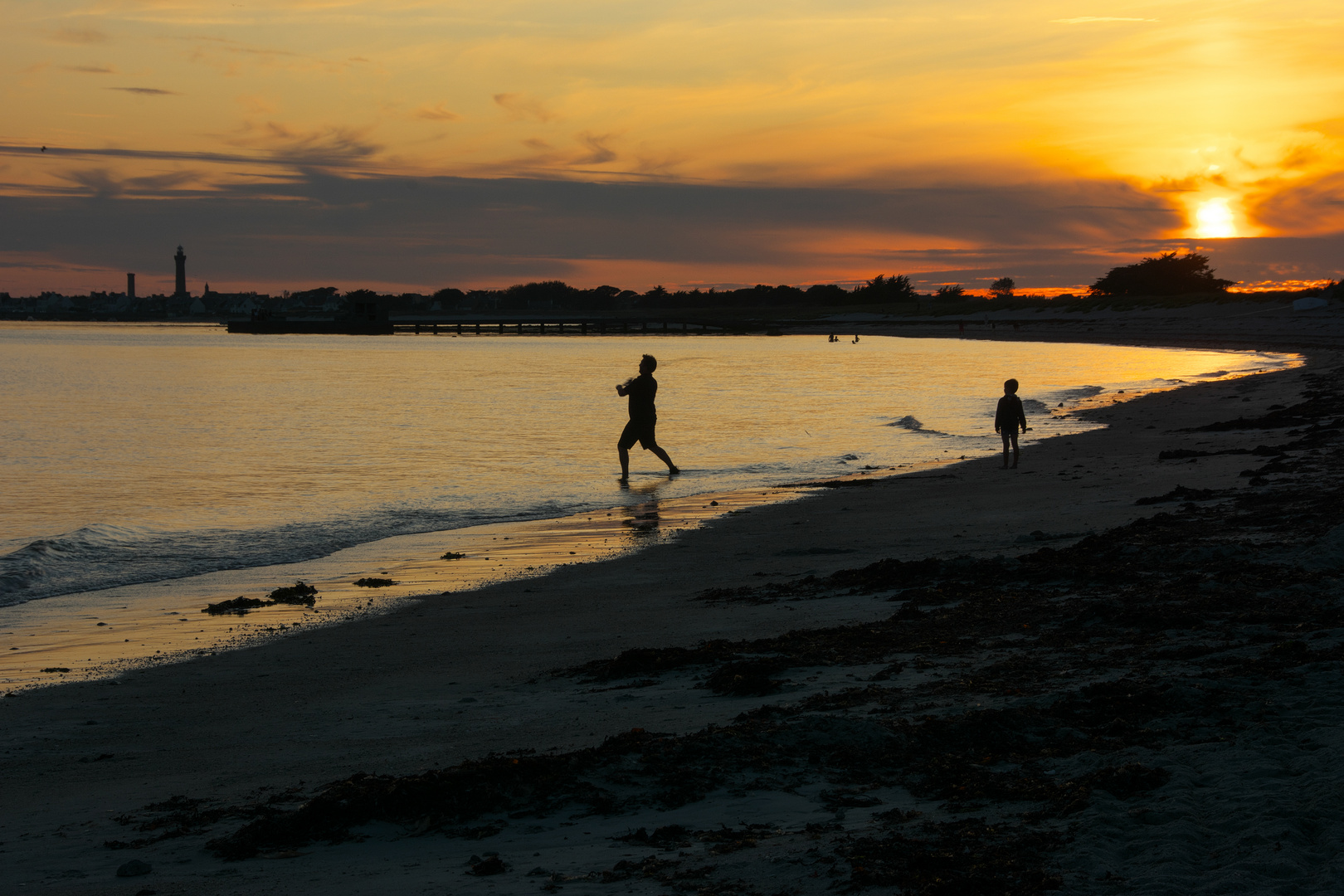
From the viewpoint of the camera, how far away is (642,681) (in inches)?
228

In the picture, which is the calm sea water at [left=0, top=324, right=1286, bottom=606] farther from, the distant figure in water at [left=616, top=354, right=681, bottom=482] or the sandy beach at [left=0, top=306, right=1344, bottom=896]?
the sandy beach at [left=0, top=306, right=1344, bottom=896]

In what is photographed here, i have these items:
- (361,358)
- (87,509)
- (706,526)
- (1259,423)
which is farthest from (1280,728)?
(361,358)

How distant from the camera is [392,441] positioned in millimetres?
23609

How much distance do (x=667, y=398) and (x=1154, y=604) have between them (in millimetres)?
30988

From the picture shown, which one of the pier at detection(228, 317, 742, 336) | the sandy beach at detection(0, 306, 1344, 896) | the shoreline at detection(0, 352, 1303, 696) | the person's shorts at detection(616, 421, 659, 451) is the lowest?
A: the shoreline at detection(0, 352, 1303, 696)

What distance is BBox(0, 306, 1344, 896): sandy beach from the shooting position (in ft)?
11.2

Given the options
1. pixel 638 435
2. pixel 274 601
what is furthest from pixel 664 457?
pixel 274 601

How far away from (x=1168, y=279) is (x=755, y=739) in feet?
405

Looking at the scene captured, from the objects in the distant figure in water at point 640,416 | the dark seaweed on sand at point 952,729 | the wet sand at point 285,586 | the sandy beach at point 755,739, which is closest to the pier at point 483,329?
the distant figure in water at point 640,416

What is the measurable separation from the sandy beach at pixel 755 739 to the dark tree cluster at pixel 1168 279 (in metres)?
114

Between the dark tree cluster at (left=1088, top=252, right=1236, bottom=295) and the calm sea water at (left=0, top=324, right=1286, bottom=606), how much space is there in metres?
60.5

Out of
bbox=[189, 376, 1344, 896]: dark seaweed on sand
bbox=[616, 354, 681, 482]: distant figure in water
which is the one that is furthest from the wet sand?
bbox=[616, 354, 681, 482]: distant figure in water

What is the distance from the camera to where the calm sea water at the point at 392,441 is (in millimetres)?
12789

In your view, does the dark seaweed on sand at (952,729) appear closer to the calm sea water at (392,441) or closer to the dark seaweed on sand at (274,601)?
the dark seaweed on sand at (274,601)
